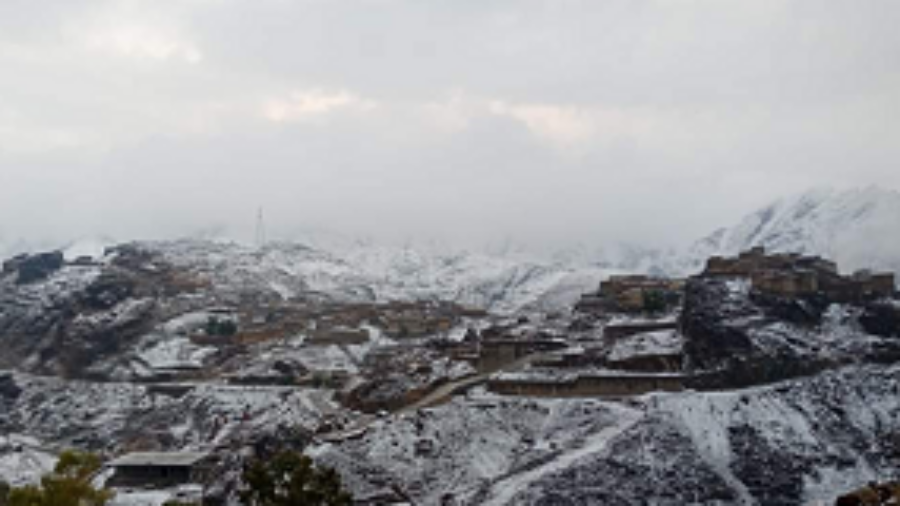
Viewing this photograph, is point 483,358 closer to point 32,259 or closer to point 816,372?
point 816,372

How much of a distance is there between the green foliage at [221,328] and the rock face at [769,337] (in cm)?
6335

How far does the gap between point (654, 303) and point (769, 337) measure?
2440cm

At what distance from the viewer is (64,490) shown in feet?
89.2

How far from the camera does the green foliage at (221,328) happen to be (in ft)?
391

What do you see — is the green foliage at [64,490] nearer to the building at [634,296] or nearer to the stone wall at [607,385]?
the stone wall at [607,385]

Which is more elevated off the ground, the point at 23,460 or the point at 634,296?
the point at 634,296

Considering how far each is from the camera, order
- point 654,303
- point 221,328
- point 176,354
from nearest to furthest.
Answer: point 654,303 < point 176,354 < point 221,328

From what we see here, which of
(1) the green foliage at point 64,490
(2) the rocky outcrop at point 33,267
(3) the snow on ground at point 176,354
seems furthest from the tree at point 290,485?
(2) the rocky outcrop at point 33,267

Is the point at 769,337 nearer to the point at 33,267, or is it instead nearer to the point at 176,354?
the point at 176,354

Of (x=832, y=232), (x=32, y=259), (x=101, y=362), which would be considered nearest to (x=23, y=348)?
(x=101, y=362)

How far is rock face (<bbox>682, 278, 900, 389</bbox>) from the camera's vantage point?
7206cm

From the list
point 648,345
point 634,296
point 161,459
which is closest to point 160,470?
point 161,459

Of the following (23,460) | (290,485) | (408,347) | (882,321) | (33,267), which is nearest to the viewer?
(290,485)

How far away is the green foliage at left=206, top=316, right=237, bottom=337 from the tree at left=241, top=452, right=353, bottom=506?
82.4 metres
